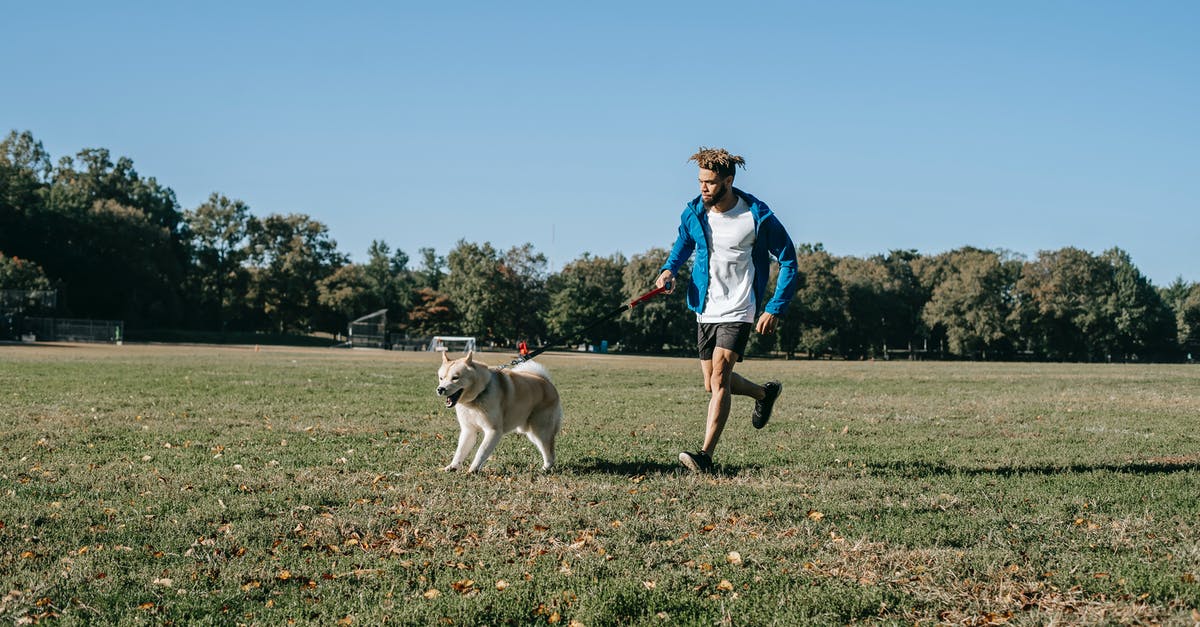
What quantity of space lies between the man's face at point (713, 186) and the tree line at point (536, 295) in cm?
6834

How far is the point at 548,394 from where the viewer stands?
280 inches

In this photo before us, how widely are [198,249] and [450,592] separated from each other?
289ft

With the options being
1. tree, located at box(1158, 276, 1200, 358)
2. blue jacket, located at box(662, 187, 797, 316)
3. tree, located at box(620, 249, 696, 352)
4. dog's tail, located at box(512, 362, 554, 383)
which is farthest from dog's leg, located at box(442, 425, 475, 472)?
tree, located at box(1158, 276, 1200, 358)

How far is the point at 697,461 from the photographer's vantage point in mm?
6609

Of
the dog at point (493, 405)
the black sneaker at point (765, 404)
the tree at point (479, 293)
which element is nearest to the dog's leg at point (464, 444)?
the dog at point (493, 405)

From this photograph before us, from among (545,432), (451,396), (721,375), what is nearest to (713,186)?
(721,375)

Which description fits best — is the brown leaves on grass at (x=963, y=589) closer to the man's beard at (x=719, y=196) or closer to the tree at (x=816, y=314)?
the man's beard at (x=719, y=196)

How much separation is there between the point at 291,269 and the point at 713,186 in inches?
3149

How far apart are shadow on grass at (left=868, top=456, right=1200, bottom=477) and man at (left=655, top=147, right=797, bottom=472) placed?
1.54 m

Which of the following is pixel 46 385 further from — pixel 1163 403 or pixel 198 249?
pixel 198 249

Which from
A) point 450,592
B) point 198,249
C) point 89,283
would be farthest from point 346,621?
point 198,249

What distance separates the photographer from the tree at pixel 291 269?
81125 mm

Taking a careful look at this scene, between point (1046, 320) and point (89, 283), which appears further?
point (1046, 320)

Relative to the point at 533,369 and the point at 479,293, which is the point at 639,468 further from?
the point at 479,293
